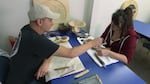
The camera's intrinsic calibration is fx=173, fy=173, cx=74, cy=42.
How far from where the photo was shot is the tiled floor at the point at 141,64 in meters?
2.66

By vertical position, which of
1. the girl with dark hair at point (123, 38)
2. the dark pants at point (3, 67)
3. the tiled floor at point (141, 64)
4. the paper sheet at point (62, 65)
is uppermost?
the girl with dark hair at point (123, 38)

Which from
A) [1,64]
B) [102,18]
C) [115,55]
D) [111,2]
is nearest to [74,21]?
[102,18]

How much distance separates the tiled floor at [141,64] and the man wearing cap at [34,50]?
160 centimetres

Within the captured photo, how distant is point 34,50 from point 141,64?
2210mm

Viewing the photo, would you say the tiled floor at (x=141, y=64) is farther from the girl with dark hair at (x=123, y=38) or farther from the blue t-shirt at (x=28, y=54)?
the blue t-shirt at (x=28, y=54)

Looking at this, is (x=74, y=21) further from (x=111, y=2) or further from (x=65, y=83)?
(x=65, y=83)

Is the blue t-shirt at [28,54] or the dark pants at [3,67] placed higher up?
the blue t-shirt at [28,54]

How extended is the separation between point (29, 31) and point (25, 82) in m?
0.43

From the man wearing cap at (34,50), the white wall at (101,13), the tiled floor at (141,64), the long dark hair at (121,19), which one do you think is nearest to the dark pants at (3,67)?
the man wearing cap at (34,50)

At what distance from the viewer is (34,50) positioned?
48.3 inches

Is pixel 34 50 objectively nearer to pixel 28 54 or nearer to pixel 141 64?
pixel 28 54

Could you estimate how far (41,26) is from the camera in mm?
1259

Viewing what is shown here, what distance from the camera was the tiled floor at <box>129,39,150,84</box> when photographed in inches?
105

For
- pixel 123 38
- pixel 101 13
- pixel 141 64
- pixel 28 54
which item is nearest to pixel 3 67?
pixel 28 54
